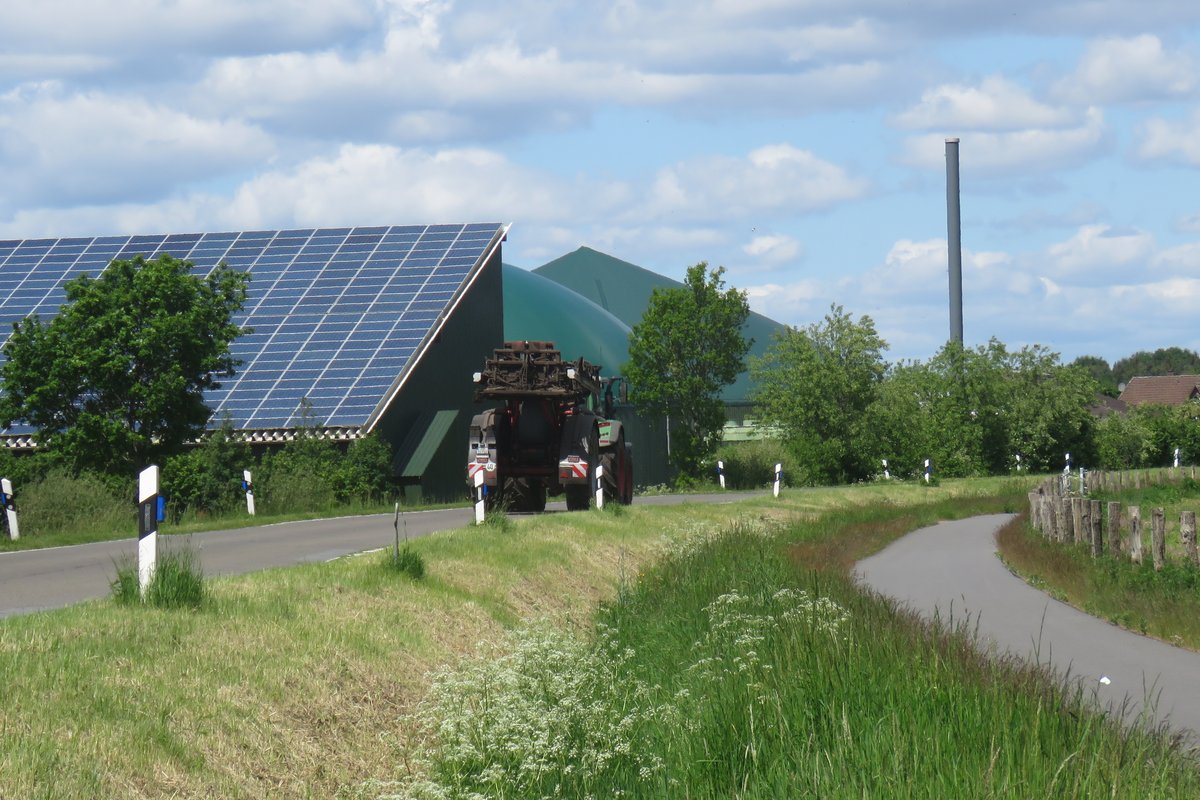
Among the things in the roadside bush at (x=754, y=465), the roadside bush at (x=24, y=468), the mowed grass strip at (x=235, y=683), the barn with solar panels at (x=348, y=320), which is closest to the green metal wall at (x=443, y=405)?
the barn with solar panels at (x=348, y=320)

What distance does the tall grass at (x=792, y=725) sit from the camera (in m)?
6.21

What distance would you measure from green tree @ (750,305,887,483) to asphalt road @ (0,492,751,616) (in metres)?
32.0

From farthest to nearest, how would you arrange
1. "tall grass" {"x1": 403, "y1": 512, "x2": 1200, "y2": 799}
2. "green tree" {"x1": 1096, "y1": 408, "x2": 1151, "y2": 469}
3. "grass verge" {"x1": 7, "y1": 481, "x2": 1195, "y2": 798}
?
"green tree" {"x1": 1096, "y1": 408, "x2": 1151, "y2": 469}, "grass verge" {"x1": 7, "y1": 481, "x2": 1195, "y2": 798}, "tall grass" {"x1": 403, "y1": 512, "x2": 1200, "y2": 799}

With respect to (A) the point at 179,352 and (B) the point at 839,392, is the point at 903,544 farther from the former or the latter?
(B) the point at 839,392

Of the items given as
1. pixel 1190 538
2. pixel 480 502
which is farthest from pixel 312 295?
pixel 1190 538

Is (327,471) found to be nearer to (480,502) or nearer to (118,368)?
(118,368)

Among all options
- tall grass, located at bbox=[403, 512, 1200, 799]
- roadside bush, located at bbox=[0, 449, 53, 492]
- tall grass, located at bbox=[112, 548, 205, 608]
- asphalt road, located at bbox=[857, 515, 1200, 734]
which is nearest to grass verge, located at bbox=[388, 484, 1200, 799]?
tall grass, located at bbox=[403, 512, 1200, 799]

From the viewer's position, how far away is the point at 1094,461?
75.2 metres

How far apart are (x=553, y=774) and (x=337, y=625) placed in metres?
2.96

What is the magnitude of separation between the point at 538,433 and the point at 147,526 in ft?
59.4

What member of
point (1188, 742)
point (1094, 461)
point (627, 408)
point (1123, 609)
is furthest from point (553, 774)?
point (1094, 461)

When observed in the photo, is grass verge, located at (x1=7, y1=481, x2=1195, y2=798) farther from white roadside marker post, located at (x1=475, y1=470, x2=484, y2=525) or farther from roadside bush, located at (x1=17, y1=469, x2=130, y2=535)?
roadside bush, located at (x1=17, y1=469, x2=130, y2=535)

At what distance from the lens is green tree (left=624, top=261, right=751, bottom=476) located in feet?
182

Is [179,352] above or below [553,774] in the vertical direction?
above
